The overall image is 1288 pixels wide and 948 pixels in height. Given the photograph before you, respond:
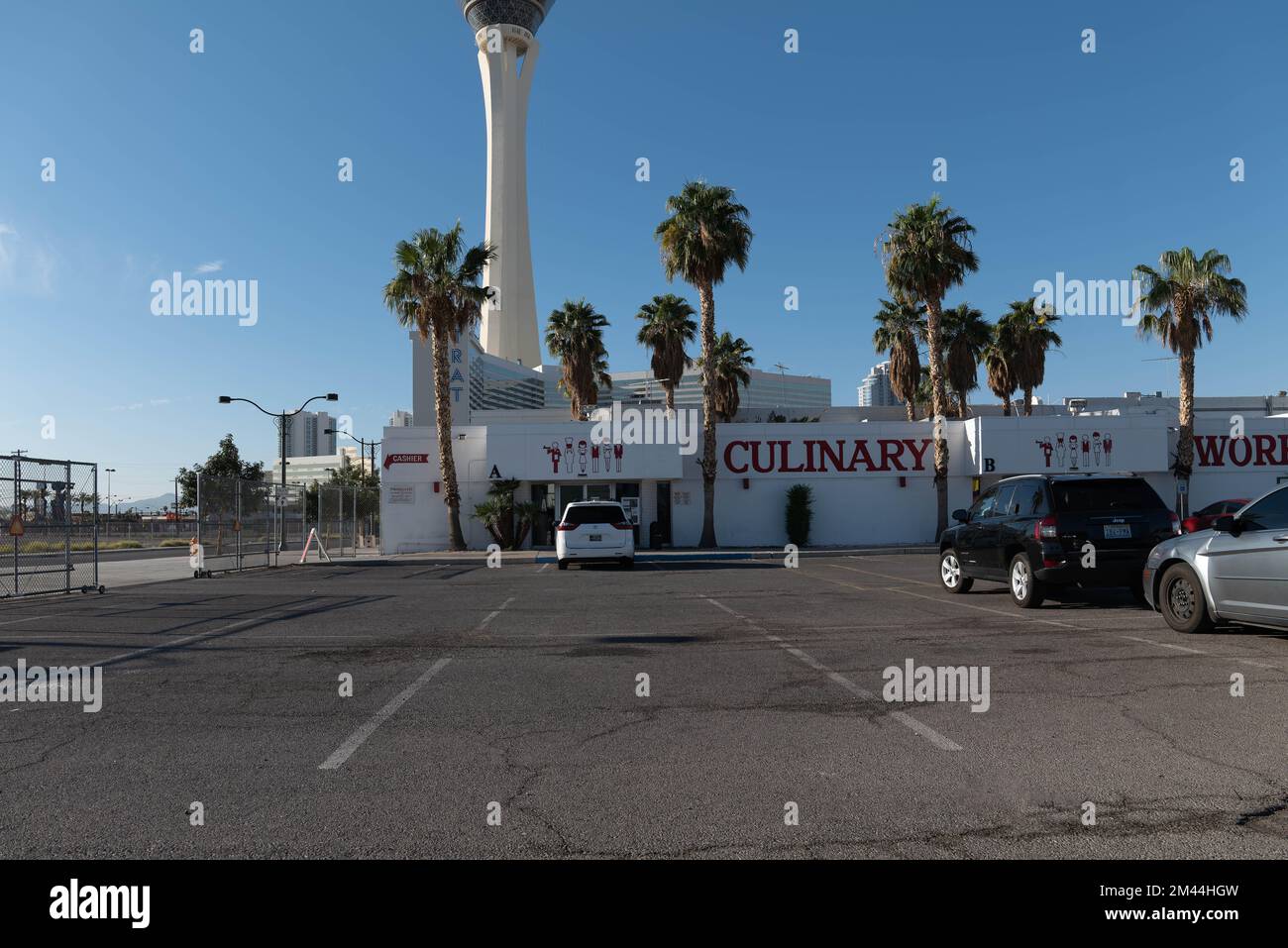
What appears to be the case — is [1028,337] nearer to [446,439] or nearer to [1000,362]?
[1000,362]

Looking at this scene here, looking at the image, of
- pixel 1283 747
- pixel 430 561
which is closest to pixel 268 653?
pixel 1283 747

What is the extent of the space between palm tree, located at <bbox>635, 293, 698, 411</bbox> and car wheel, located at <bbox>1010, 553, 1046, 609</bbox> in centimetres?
3178

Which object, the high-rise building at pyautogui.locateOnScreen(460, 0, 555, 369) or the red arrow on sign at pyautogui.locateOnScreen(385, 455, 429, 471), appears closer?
the red arrow on sign at pyautogui.locateOnScreen(385, 455, 429, 471)

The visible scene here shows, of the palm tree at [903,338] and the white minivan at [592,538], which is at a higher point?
the palm tree at [903,338]

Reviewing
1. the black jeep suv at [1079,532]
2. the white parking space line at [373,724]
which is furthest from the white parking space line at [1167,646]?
the white parking space line at [373,724]

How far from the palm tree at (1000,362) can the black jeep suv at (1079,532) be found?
35.9 meters

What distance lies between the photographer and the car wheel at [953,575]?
14.8 meters

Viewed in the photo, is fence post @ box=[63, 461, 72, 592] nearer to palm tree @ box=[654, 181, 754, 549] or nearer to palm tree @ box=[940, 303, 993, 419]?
palm tree @ box=[654, 181, 754, 549]

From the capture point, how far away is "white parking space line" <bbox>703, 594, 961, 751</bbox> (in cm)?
565

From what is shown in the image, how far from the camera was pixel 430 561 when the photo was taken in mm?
28328

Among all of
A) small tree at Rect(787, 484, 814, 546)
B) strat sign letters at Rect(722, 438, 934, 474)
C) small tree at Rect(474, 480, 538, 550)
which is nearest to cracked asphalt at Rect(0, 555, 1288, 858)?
small tree at Rect(474, 480, 538, 550)

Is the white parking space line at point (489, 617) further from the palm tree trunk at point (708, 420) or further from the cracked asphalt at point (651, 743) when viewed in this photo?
the palm tree trunk at point (708, 420)
